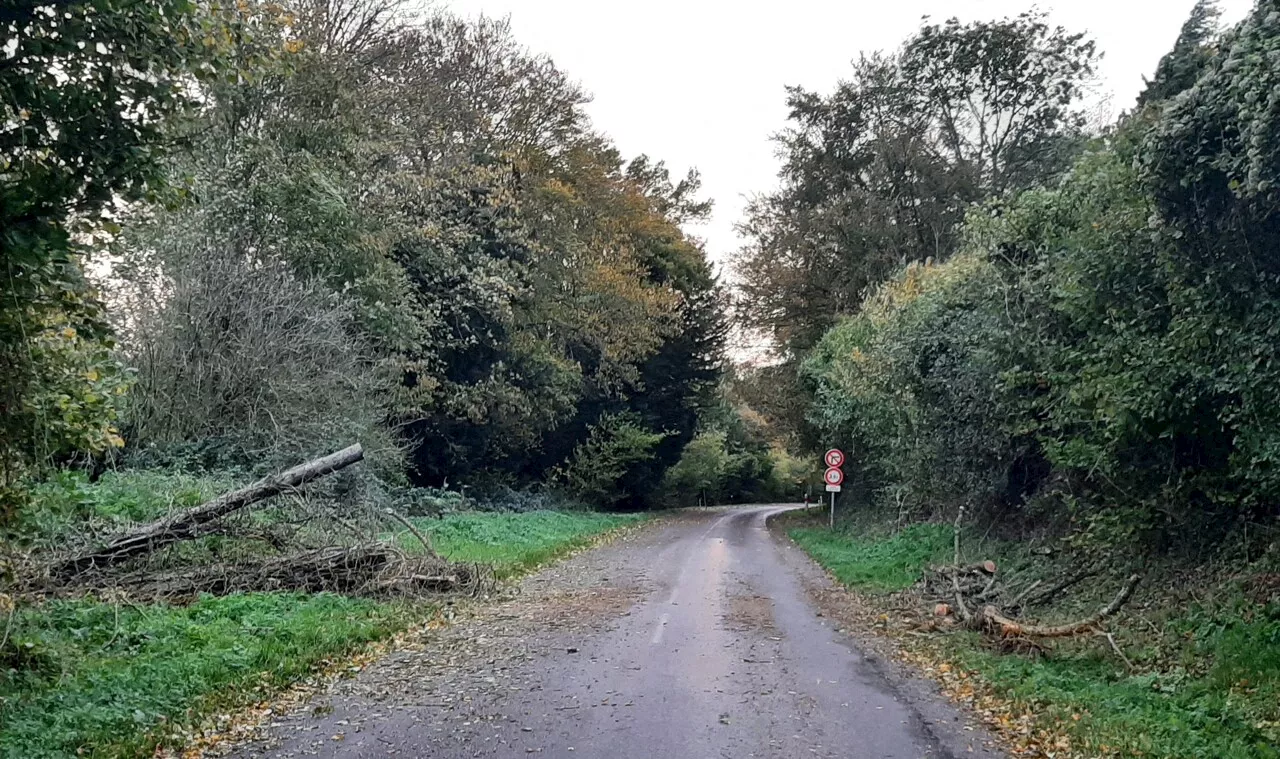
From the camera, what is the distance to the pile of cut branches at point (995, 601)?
9.32m

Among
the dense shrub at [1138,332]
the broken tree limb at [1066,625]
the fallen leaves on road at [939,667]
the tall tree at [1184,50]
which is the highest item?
the tall tree at [1184,50]

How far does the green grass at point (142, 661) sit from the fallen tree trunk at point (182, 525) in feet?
5.25

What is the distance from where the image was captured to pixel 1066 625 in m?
9.66

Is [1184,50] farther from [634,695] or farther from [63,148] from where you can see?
→ [63,148]

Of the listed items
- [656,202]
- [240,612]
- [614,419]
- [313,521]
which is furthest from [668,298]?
[240,612]

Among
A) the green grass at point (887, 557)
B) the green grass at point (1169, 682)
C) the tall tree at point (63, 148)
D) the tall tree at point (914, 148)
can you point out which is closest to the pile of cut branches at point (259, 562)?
the tall tree at point (63, 148)

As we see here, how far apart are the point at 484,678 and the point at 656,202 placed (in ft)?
116

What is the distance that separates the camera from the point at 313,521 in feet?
44.5

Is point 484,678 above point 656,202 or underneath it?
underneath

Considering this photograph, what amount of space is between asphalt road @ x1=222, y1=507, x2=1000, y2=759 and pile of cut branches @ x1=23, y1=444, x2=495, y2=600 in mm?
1409

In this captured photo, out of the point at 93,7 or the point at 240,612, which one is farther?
the point at 240,612

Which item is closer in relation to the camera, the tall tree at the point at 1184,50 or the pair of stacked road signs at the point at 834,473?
the tall tree at the point at 1184,50

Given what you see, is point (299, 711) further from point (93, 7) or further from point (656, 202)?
point (656, 202)

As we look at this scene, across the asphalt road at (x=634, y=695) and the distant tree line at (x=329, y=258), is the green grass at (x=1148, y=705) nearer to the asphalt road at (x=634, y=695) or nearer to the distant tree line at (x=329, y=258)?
the asphalt road at (x=634, y=695)
